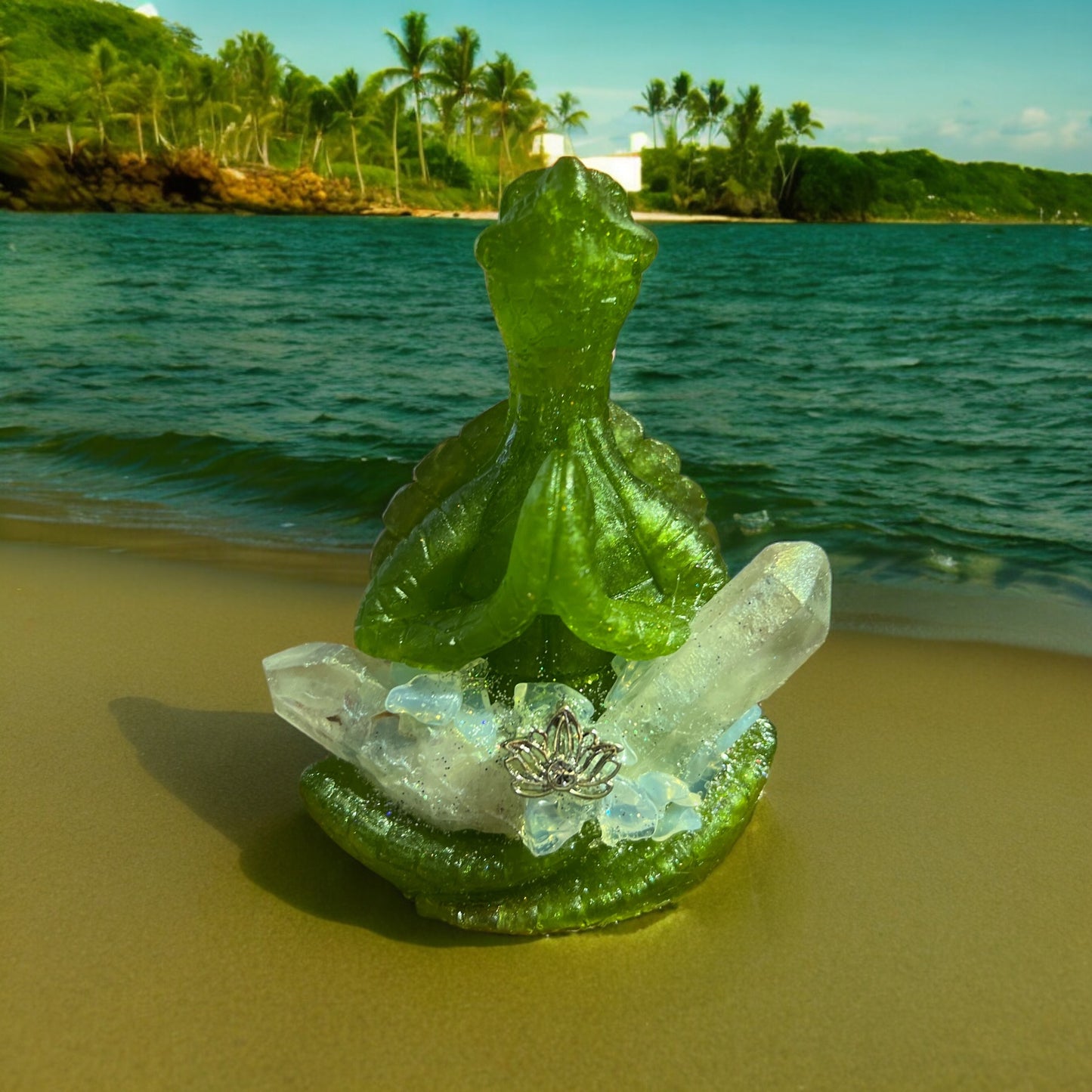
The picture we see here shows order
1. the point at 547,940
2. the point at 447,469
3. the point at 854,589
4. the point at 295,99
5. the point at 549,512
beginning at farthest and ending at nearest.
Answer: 1. the point at 295,99
2. the point at 854,589
3. the point at 447,469
4. the point at 547,940
5. the point at 549,512

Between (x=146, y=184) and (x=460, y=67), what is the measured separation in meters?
15.1

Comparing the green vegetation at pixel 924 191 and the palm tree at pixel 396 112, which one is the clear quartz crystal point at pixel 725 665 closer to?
the palm tree at pixel 396 112

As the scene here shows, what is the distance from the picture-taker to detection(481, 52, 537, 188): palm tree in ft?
157

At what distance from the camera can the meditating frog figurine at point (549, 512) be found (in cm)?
203

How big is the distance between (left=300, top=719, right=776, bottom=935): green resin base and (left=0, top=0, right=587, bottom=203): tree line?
46907 millimetres

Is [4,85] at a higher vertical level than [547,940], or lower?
higher

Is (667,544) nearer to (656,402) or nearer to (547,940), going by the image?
(547,940)

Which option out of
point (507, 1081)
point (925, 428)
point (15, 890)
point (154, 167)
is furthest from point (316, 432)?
point (154, 167)

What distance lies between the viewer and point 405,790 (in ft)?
7.28

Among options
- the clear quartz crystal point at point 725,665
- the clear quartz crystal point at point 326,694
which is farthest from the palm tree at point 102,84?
the clear quartz crystal point at point 725,665

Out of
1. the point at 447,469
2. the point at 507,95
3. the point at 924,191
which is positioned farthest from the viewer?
the point at 924,191

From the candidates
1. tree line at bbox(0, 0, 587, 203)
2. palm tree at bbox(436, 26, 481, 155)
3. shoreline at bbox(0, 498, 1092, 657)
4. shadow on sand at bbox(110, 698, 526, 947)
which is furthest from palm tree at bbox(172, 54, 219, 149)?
shadow on sand at bbox(110, 698, 526, 947)

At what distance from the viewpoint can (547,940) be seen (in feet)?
7.46

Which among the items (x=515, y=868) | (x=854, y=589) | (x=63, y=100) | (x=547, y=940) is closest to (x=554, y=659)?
(x=515, y=868)
